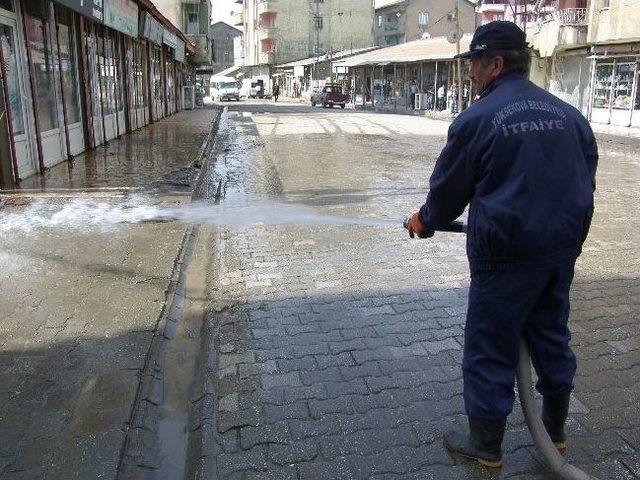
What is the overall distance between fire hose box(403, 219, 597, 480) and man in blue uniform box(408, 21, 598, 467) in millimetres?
60

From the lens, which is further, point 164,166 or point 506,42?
point 164,166

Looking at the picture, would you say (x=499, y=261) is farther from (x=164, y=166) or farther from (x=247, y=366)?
(x=164, y=166)

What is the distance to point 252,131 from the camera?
23266 mm

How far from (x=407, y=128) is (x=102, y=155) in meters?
15.6

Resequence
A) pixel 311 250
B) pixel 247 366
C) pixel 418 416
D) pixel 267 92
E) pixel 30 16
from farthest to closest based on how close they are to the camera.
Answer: pixel 267 92 < pixel 30 16 < pixel 311 250 < pixel 247 366 < pixel 418 416

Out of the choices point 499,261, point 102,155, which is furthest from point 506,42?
point 102,155

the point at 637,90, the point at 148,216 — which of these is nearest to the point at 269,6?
the point at 637,90

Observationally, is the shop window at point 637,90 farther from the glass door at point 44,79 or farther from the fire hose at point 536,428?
the fire hose at point 536,428

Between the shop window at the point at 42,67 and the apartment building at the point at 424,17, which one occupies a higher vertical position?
the apartment building at the point at 424,17

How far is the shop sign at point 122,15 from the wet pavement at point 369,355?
7.74 metres

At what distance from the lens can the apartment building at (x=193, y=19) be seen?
1654 inches

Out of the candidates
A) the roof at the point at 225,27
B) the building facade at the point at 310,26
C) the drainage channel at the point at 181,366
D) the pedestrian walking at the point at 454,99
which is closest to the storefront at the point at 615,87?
the pedestrian walking at the point at 454,99

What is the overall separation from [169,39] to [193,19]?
23.1m

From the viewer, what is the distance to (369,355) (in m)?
4.02
